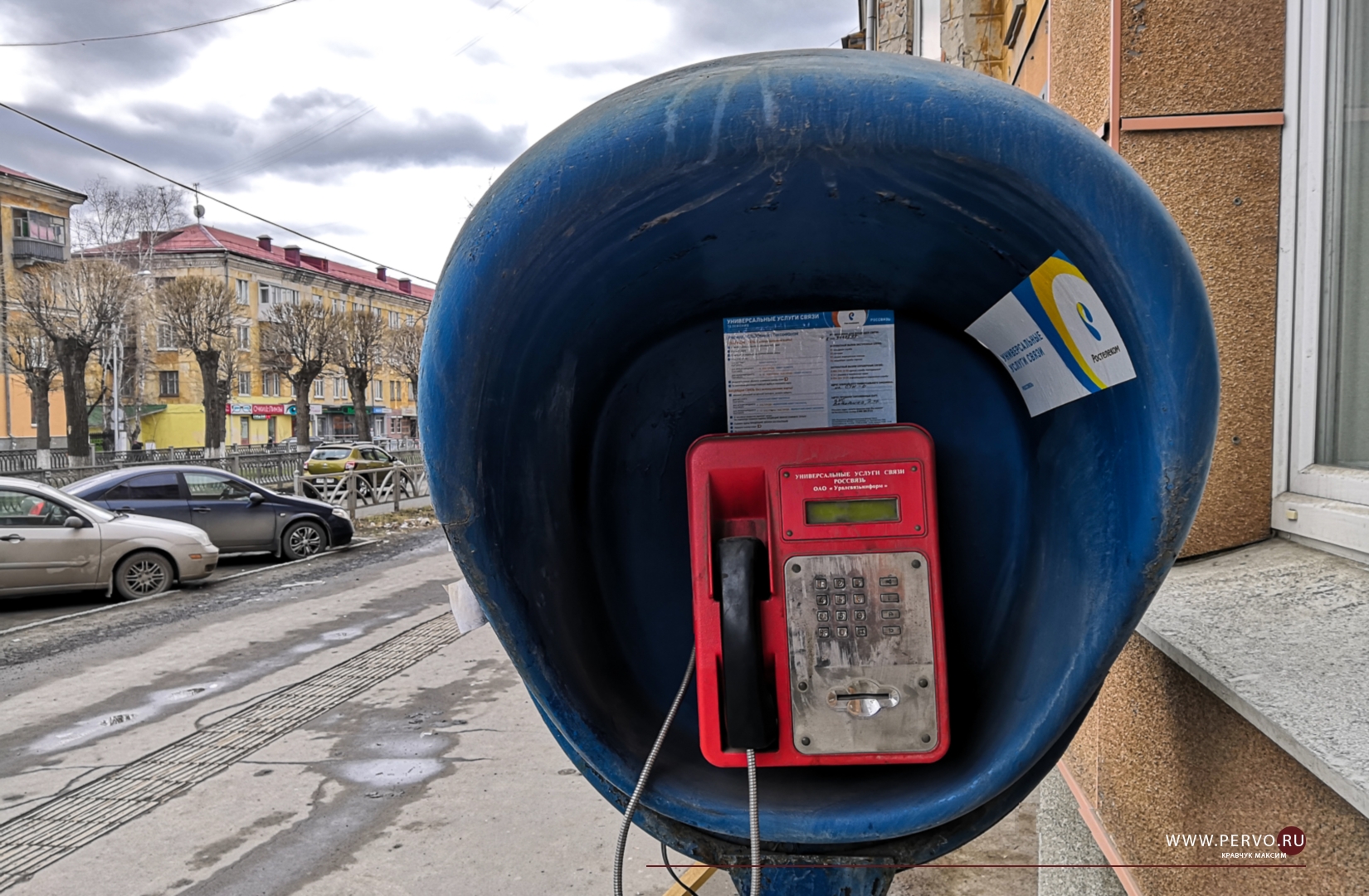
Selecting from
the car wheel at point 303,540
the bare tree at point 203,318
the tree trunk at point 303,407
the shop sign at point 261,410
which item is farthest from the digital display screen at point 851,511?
the shop sign at point 261,410

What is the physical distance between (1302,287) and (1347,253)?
11 cm

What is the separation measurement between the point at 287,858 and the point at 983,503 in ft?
9.72

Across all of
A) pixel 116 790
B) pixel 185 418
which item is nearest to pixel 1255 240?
pixel 116 790

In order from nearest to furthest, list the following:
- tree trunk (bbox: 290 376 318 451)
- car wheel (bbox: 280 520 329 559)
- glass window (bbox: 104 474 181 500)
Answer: glass window (bbox: 104 474 181 500) < car wheel (bbox: 280 520 329 559) < tree trunk (bbox: 290 376 318 451)

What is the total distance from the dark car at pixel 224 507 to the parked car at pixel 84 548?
914mm

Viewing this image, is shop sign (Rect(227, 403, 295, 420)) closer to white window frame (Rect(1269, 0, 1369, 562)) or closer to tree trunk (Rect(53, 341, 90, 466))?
tree trunk (Rect(53, 341, 90, 466))

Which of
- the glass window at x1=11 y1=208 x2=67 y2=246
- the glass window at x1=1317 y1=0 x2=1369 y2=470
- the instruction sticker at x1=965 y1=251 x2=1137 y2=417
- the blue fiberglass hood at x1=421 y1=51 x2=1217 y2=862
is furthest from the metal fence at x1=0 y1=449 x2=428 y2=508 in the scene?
the glass window at x1=1317 y1=0 x2=1369 y2=470

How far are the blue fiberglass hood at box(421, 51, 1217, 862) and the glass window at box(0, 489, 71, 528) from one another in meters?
8.40

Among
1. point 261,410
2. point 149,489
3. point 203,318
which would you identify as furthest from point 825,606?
point 261,410

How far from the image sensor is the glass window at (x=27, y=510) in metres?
7.95

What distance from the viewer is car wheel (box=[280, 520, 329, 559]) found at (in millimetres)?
11156

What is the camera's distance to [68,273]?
72.7ft

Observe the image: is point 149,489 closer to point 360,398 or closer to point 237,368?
point 360,398

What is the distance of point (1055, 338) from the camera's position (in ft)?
4.56
